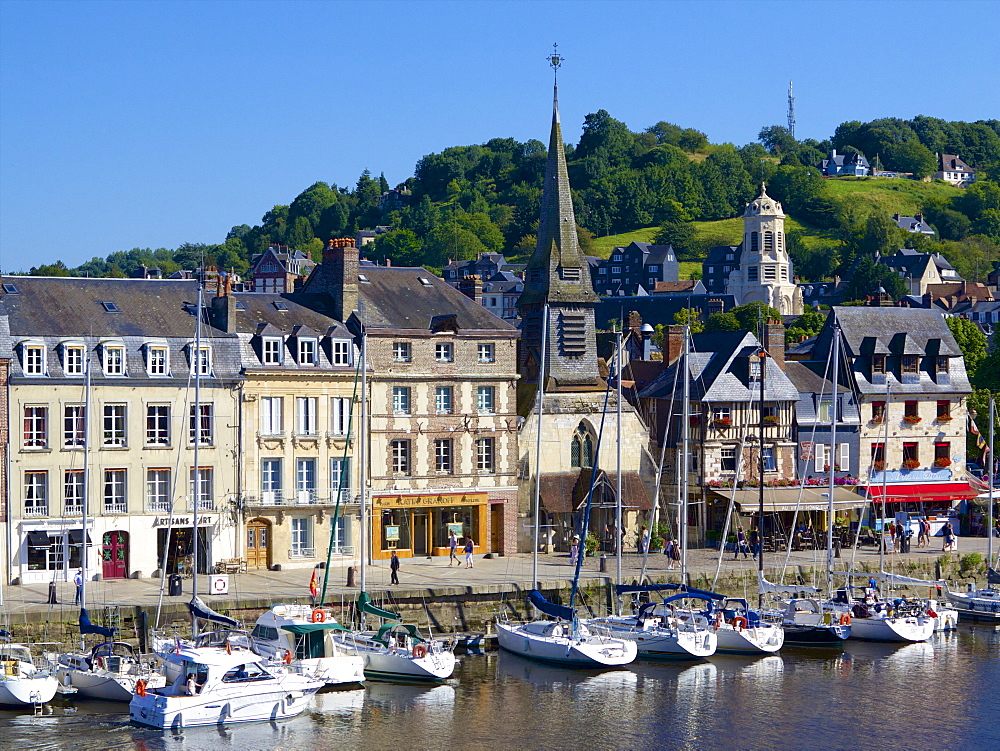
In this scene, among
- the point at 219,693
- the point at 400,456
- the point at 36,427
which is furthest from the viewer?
the point at 400,456

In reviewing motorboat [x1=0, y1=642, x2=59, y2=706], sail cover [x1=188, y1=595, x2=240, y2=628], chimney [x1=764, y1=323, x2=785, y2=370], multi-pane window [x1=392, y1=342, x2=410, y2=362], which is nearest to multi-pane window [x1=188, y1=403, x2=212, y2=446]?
multi-pane window [x1=392, y1=342, x2=410, y2=362]

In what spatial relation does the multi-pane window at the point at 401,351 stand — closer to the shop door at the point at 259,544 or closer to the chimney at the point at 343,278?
the chimney at the point at 343,278

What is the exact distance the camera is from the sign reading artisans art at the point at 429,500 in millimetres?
48375

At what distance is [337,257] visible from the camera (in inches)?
1969

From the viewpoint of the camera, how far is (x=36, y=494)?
43250 mm

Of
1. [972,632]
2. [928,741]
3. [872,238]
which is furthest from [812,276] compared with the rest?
[928,741]

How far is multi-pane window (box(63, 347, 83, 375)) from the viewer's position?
144 feet

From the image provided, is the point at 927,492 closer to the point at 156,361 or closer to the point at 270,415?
the point at 270,415

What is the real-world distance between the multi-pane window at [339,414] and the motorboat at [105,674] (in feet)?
41.4

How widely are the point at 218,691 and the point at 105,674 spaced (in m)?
3.25

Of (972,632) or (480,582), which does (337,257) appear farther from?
(972,632)

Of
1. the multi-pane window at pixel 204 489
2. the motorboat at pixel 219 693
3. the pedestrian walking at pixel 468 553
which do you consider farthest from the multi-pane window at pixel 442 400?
the motorboat at pixel 219 693

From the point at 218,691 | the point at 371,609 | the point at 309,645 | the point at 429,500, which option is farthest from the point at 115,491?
the point at 218,691

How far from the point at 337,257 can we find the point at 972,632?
2373 centimetres
